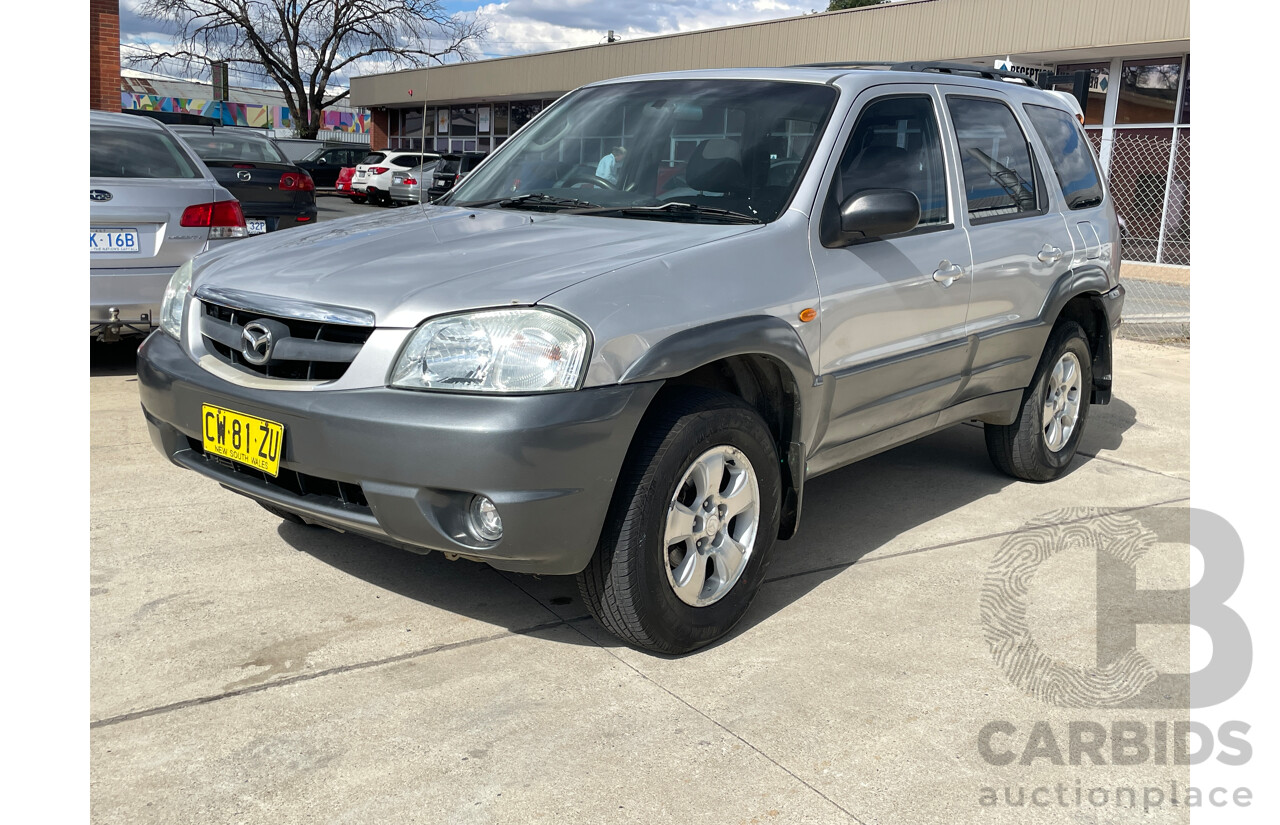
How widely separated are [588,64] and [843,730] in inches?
1121

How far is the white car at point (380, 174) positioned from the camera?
29234 mm

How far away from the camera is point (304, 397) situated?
312 cm

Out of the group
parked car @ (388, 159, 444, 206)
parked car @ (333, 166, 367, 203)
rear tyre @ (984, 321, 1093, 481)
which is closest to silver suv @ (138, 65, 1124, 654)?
rear tyre @ (984, 321, 1093, 481)

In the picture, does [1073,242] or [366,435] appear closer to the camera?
[366,435]

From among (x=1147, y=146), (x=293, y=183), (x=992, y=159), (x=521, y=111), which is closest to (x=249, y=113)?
(x=521, y=111)

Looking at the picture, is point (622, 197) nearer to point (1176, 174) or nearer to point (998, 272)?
point (998, 272)

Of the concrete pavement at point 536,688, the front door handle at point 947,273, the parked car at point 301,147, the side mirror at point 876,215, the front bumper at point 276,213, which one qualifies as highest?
the parked car at point 301,147

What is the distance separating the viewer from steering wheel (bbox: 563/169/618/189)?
13.7 feet

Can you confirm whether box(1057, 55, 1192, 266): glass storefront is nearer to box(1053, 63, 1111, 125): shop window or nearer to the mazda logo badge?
box(1053, 63, 1111, 125): shop window

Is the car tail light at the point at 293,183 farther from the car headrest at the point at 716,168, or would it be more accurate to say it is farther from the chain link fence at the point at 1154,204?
the chain link fence at the point at 1154,204

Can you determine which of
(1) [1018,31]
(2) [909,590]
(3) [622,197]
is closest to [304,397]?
(3) [622,197]

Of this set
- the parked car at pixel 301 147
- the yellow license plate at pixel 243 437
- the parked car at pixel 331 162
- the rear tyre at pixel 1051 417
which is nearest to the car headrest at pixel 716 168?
the yellow license plate at pixel 243 437

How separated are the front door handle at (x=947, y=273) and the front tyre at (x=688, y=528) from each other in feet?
3.88

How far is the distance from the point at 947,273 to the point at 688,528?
1.69 meters
